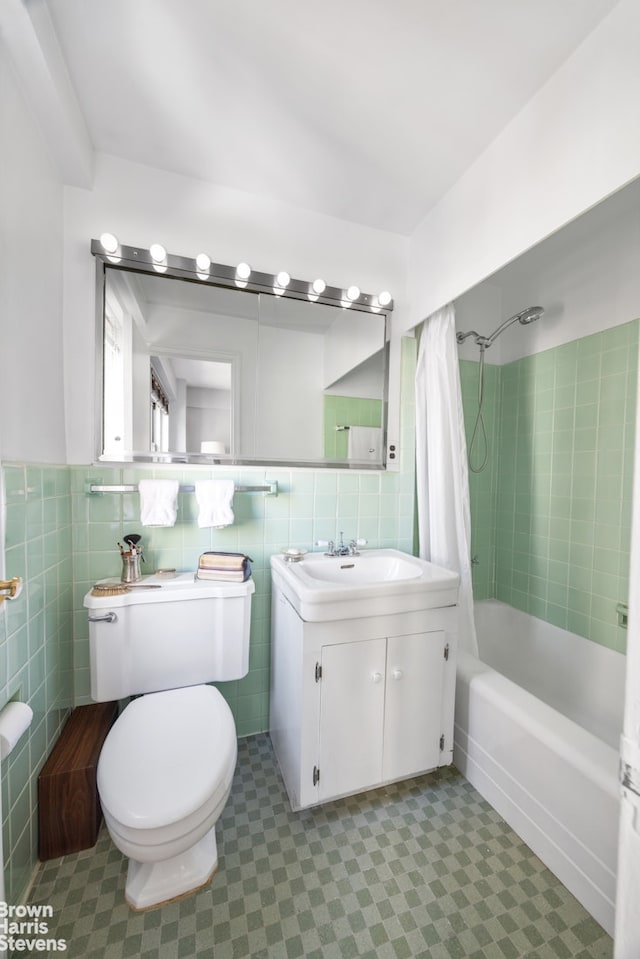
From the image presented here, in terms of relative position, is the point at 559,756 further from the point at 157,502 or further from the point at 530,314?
the point at 530,314

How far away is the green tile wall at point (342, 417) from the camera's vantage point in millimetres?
1741

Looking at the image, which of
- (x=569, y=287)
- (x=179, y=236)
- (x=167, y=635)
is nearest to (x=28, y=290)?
(x=179, y=236)

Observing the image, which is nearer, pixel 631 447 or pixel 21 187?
pixel 21 187

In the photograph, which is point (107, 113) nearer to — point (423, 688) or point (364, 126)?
point (364, 126)

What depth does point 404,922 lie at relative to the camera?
98 cm

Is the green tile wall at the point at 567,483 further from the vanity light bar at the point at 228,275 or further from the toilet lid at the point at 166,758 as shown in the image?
the toilet lid at the point at 166,758

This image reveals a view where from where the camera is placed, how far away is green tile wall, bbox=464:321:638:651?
1.71m

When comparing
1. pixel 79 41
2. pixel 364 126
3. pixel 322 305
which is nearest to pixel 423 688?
pixel 322 305

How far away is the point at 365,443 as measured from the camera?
1.82 meters

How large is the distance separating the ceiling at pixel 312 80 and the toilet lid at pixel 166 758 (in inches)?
77.8

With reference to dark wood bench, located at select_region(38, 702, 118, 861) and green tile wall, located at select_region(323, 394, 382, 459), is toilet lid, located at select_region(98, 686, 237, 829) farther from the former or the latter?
green tile wall, located at select_region(323, 394, 382, 459)

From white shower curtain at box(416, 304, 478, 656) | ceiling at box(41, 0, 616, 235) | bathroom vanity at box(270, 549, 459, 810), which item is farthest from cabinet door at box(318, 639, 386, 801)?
ceiling at box(41, 0, 616, 235)

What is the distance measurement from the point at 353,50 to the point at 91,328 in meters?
1.22

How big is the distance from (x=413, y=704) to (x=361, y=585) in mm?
531
